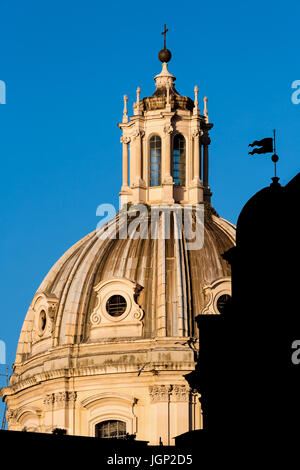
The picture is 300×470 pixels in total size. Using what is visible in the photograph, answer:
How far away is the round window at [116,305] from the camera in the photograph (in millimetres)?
90562

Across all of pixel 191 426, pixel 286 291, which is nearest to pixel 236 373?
pixel 286 291

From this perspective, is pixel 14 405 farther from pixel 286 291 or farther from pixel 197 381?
pixel 286 291

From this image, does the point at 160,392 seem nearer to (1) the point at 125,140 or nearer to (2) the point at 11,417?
(2) the point at 11,417

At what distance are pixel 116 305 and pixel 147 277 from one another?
6.27ft

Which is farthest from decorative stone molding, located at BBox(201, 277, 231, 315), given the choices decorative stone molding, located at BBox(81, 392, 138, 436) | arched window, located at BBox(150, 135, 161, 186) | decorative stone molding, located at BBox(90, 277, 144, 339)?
arched window, located at BBox(150, 135, 161, 186)

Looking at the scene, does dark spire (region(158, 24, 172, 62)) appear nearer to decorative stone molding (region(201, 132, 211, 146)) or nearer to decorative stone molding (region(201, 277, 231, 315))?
decorative stone molding (region(201, 132, 211, 146))

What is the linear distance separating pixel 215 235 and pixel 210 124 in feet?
27.7

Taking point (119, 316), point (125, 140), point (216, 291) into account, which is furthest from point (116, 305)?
point (125, 140)

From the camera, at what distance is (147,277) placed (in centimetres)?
9094

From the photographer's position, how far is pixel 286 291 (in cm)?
5450

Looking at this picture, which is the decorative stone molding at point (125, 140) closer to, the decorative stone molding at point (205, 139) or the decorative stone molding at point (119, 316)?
the decorative stone molding at point (205, 139)

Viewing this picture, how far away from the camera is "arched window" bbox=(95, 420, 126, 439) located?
291ft

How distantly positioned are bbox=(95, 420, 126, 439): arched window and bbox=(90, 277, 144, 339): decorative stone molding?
394 centimetres

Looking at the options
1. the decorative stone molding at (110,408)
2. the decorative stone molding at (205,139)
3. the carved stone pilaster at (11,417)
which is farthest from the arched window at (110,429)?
Result: the decorative stone molding at (205,139)
